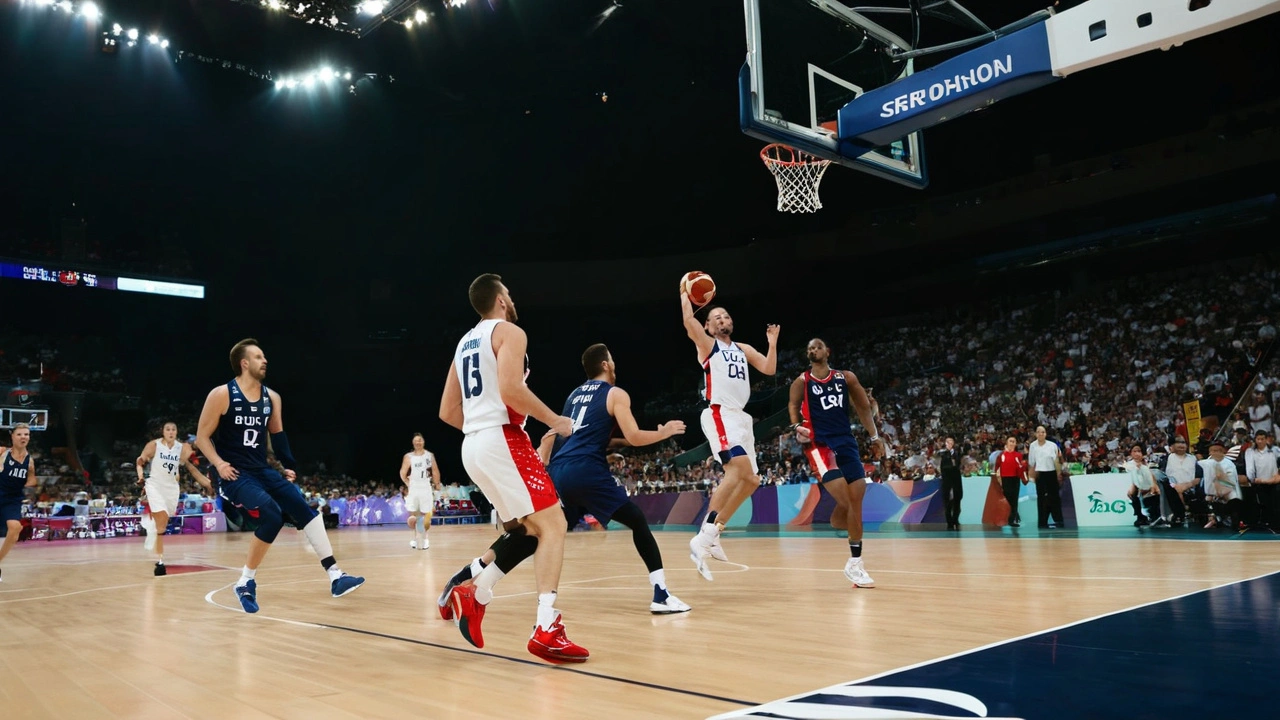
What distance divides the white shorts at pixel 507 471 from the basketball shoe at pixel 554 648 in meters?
0.59

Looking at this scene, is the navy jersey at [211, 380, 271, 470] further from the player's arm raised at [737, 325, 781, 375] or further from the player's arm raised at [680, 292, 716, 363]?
the player's arm raised at [737, 325, 781, 375]

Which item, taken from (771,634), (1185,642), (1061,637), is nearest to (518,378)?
(771,634)

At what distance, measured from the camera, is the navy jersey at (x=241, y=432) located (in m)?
6.93

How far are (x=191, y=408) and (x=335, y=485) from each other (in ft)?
21.4

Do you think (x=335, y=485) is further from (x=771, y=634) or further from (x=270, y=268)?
(x=771, y=634)

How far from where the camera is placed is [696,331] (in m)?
7.39

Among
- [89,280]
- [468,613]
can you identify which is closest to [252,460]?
[468,613]

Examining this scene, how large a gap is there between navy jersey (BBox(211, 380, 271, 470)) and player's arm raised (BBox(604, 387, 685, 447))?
3.18m

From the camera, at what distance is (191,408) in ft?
110

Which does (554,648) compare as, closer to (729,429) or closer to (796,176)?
(729,429)

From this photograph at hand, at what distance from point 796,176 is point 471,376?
29.8 ft

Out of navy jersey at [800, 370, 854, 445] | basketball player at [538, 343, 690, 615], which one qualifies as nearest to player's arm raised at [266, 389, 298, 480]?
basketball player at [538, 343, 690, 615]

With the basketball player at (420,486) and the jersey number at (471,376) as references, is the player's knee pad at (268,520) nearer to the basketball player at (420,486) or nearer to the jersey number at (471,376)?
the jersey number at (471,376)

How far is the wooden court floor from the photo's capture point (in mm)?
3467
